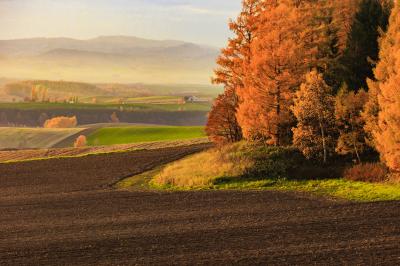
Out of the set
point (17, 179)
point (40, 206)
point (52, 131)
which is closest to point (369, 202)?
point (40, 206)

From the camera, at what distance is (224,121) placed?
51.4m

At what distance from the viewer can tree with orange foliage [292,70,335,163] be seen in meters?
37.1

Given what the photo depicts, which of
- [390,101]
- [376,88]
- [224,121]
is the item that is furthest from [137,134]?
[390,101]

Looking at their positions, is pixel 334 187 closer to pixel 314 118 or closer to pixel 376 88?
pixel 314 118

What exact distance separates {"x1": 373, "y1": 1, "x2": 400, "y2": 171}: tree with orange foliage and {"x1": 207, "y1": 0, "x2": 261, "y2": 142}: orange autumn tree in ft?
52.0

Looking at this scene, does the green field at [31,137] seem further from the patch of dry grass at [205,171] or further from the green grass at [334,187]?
the green grass at [334,187]

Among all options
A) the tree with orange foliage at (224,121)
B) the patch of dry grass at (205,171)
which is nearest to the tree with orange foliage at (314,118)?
the patch of dry grass at (205,171)

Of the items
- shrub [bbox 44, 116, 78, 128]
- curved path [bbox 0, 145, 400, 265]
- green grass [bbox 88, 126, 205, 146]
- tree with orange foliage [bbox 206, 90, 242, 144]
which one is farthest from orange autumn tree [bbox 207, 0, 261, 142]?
shrub [bbox 44, 116, 78, 128]

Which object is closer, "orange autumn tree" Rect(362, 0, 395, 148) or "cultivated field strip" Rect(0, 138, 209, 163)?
"orange autumn tree" Rect(362, 0, 395, 148)

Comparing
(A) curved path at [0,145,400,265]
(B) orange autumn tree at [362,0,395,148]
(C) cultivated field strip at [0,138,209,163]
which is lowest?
(A) curved path at [0,145,400,265]

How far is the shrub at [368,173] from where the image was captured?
106 feet

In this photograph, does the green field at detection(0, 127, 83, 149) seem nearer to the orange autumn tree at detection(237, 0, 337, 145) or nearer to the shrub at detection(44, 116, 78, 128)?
the shrub at detection(44, 116, 78, 128)

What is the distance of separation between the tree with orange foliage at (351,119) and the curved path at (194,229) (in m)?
11.2

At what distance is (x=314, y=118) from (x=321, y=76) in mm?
3573
